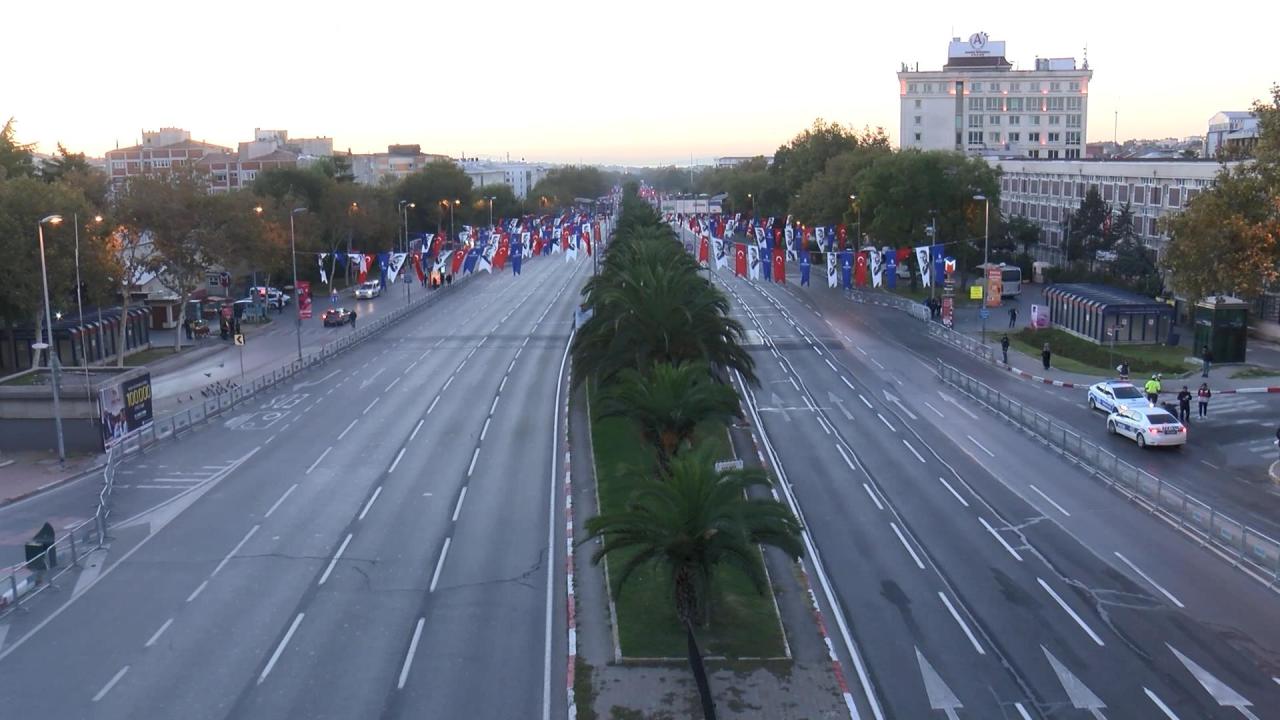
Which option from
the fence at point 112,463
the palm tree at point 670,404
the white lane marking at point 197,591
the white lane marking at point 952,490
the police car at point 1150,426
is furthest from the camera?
the police car at point 1150,426

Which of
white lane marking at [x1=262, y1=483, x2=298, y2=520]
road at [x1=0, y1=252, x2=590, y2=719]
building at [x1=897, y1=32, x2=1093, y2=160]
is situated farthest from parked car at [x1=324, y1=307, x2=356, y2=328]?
building at [x1=897, y1=32, x2=1093, y2=160]

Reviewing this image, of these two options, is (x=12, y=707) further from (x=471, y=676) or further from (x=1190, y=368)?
(x=1190, y=368)

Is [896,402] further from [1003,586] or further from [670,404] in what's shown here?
[1003,586]

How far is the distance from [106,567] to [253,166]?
148142 mm

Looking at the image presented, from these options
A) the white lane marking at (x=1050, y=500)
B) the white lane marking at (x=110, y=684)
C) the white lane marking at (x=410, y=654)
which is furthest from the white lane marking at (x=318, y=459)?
the white lane marking at (x=1050, y=500)

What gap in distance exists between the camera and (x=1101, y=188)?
271 feet

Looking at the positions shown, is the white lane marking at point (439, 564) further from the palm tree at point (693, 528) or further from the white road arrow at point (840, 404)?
the white road arrow at point (840, 404)

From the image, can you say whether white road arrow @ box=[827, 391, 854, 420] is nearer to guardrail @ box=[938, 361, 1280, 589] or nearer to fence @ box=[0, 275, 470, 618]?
guardrail @ box=[938, 361, 1280, 589]

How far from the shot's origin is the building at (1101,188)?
225 feet

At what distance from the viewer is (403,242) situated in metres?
117

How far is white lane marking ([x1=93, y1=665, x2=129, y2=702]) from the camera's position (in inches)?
713

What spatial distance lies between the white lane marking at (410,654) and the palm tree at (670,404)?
→ 24.3ft

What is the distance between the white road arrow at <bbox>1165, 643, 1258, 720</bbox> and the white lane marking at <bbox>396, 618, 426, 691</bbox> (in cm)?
1291

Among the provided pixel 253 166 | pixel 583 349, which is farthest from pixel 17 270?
pixel 253 166
